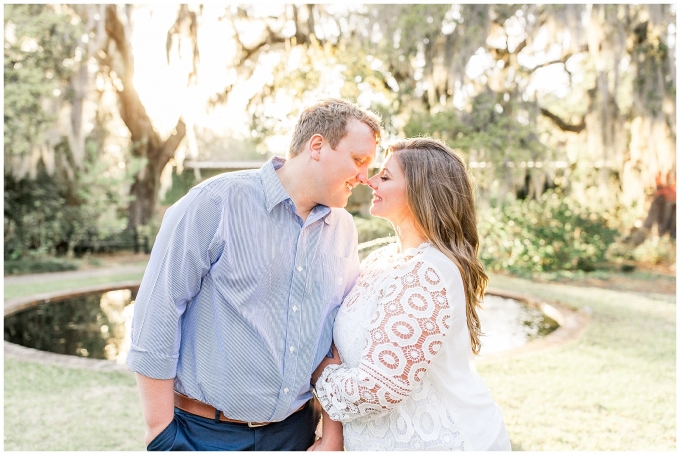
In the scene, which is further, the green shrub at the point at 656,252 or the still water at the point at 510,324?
the green shrub at the point at 656,252

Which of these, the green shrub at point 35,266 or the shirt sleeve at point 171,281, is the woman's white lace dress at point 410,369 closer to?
the shirt sleeve at point 171,281

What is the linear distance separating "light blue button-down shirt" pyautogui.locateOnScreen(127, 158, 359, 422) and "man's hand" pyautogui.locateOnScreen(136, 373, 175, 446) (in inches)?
1.5

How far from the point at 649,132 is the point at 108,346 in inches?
462

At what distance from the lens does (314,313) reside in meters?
1.95

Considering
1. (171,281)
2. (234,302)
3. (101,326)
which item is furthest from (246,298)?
(101,326)

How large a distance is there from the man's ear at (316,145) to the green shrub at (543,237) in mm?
11808

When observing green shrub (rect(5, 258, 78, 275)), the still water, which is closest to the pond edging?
the still water

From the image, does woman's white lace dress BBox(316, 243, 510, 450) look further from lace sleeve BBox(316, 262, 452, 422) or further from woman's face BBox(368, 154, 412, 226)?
woman's face BBox(368, 154, 412, 226)

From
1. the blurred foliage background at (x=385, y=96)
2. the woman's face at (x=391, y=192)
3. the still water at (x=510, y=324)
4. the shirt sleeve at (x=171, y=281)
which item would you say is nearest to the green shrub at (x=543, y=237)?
the blurred foliage background at (x=385, y=96)

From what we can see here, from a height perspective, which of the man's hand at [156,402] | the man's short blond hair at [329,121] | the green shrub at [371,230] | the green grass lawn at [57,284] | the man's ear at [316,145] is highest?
the man's short blond hair at [329,121]

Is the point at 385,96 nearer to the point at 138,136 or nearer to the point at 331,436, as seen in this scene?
the point at 138,136

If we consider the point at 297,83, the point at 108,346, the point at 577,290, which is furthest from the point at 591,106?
the point at 108,346

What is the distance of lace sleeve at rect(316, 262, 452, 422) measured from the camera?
174cm

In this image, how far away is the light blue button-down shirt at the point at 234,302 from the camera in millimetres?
1801
